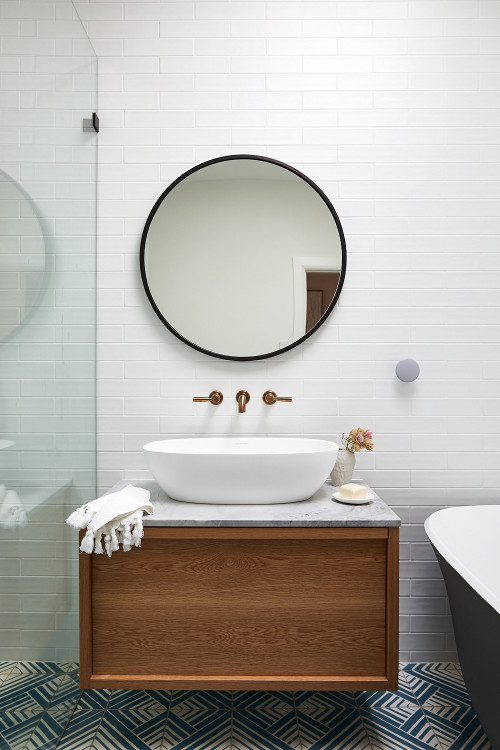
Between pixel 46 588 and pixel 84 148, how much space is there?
1574mm

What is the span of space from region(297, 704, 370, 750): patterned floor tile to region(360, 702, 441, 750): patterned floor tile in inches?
1.3

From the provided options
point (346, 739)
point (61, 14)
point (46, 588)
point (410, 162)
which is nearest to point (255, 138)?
point (410, 162)

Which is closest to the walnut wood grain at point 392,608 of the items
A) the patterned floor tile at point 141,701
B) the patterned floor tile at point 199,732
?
the patterned floor tile at point 199,732

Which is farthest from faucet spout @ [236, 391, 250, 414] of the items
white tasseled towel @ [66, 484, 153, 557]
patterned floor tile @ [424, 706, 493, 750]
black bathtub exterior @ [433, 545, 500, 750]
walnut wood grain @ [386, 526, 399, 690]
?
patterned floor tile @ [424, 706, 493, 750]

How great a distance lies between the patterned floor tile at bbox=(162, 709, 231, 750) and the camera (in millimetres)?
1920

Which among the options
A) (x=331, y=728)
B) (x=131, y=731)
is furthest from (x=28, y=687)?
(x=331, y=728)

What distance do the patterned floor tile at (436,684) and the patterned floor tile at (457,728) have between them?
0.13 ft

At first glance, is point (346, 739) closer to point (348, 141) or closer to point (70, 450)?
point (70, 450)

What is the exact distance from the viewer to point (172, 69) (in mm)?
2424

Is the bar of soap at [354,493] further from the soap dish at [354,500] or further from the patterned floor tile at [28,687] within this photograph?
the patterned floor tile at [28,687]

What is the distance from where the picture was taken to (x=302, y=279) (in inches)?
95.1

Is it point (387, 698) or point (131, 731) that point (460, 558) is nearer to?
point (387, 698)

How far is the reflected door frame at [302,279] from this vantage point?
2.41 meters

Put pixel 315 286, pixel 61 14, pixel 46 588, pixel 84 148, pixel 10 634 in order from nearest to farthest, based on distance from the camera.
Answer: pixel 10 634
pixel 46 588
pixel 61 14
pixel 84 148
pixel 315 286
